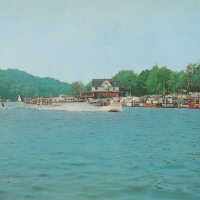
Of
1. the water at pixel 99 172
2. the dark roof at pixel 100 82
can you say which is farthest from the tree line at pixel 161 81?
the water at pixel 99 172

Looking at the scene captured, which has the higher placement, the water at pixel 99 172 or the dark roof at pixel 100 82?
the dark roof at pixel 100 82

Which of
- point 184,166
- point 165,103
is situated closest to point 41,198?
point 184,166

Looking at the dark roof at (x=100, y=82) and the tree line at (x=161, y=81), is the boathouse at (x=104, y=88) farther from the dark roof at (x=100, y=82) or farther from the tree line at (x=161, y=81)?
the tree line at (x=161, y=81)

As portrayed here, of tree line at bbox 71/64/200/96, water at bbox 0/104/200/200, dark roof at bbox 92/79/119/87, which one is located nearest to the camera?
water at bbox 0/104/200/200

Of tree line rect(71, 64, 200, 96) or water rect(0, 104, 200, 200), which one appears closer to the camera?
water rect(0, 104, 200, 200)

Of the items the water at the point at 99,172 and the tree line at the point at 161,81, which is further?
the tree line at the point at 161,81

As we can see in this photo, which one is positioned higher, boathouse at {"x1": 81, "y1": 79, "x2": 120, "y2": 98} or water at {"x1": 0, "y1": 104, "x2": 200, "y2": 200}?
boathouse at {"x1": 81, "y1": 79, "x2": 120, "y2": 98}

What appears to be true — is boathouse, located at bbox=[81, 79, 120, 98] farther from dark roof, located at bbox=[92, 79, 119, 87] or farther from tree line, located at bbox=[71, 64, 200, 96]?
tree line, located at bbox=[71, 64, 200, 96]

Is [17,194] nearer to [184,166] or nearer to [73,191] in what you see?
[73,191]

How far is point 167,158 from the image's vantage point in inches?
762

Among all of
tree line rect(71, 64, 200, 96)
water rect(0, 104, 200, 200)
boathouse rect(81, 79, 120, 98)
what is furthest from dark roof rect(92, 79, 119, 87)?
water rect(0, 104, 200, 200)

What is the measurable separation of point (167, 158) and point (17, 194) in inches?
363

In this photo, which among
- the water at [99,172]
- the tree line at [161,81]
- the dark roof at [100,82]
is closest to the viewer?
the water at [99,172]

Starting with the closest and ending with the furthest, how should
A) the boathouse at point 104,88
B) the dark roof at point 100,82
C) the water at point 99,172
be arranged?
1. the water at point 99,172
2. the boathouse at point 104,88
3. the dark roof at point 100,82
